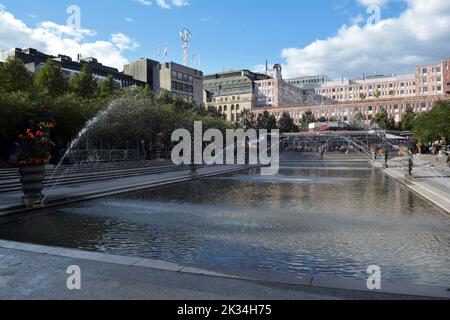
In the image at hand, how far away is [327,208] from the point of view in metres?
12.6

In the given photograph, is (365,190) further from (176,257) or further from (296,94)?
(296,94)

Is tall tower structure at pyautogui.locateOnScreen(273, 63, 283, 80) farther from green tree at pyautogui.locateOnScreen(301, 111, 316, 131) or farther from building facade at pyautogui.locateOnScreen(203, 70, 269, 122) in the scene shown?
green tree at pyautogui.locateOnScreen(301, 111, 316, 131)

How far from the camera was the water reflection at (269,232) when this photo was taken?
267 inches

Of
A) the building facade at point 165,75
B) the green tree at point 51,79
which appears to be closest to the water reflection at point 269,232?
the green tree at point 51,79

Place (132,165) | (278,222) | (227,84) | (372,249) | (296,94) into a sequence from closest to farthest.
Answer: (372,249), (278,222), (132,165), (227,84), (296,94)

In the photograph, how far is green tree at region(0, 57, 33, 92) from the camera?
44919mm

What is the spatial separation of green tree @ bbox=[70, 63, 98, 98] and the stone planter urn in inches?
1869

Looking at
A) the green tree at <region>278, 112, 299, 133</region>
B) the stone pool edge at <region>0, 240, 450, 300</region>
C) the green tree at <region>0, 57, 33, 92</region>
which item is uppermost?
the green tree at <region>0, 57, 33, 92</region>

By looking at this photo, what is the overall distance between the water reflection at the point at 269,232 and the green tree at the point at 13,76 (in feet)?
119

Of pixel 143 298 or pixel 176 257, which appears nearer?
pixel 143 298

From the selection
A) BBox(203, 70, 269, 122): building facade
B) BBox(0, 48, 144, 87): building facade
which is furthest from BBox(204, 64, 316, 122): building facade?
BBox(0, 48, 144, 87): building facade

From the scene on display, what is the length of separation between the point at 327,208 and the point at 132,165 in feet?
69.6

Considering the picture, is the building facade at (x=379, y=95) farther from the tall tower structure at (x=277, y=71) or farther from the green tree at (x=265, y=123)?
the green tree at (x=265, y=123)
